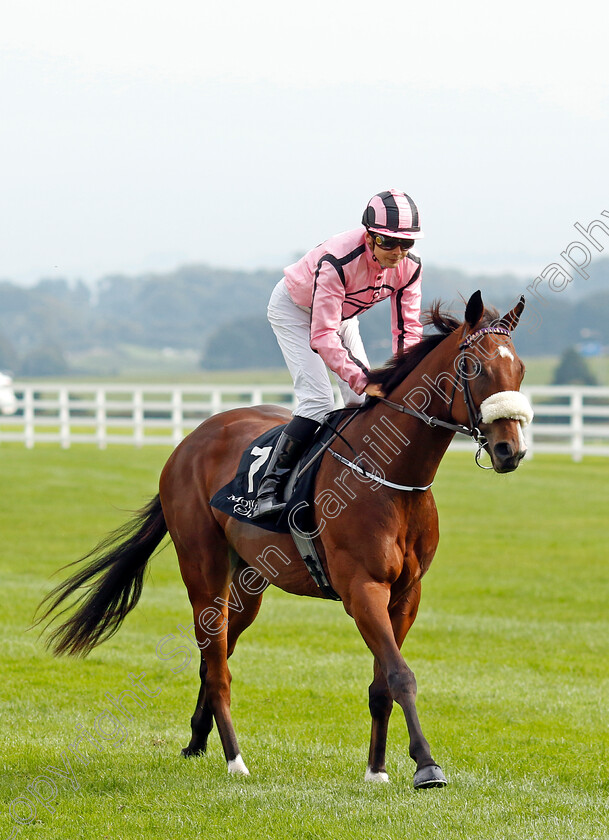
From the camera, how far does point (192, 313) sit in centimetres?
15462

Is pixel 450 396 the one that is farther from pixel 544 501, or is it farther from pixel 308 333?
pixel 544 501

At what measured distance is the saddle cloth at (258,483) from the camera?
5359 millimetres

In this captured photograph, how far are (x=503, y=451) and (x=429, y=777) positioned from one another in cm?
145

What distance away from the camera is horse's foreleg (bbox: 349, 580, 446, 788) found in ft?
14.8

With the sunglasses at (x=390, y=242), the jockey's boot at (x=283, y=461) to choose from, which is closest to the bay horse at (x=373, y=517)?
the jockey's boot at (x=283, y=461)

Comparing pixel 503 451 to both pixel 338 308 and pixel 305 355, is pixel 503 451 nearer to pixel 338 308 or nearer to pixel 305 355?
pixel 338 308

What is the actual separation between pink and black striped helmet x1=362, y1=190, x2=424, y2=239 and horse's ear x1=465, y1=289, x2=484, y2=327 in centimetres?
62

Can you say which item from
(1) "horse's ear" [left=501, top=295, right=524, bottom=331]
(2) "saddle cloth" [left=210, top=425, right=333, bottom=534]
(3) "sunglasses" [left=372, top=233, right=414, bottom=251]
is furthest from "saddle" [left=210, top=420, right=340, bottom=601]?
(1) "horse's ear" [left=501, top=295, right=524, bottom=331]

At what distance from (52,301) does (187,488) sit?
127 meters

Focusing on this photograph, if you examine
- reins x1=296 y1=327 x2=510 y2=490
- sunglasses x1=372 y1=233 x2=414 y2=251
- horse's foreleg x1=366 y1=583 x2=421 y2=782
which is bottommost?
horse's foreleg x1=366 y1=583 x2=421 y2=782

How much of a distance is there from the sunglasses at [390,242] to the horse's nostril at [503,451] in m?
1.25

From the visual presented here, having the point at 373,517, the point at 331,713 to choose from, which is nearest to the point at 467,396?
the point at 373,517

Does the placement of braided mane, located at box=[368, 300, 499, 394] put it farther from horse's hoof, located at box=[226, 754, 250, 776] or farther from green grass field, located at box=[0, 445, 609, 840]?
horse's hoof, located at box=[226, 754, 250, 776]

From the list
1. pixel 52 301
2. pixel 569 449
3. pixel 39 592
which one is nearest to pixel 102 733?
pixel 39 592
